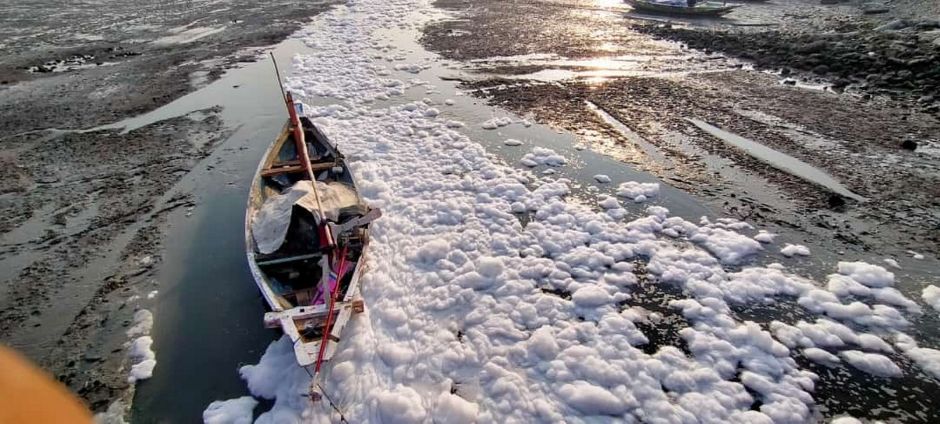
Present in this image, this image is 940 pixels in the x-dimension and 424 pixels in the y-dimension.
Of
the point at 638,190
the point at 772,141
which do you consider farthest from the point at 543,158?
the point at 772,141

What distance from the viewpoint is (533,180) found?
10.1 meters

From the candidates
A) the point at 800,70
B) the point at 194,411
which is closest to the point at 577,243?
the point at 194,411

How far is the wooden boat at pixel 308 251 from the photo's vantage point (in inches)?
218

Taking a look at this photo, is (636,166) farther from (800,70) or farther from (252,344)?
(800,70)

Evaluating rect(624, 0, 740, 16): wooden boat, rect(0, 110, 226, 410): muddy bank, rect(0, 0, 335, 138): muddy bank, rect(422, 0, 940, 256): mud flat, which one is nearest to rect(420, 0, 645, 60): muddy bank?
rect(422, 0, 940, 256): mud flat

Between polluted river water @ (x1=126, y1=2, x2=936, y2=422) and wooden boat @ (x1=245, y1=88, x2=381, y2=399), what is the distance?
2.40 ft

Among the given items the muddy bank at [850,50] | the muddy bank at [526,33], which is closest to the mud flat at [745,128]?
the muddy bank at [526,33]

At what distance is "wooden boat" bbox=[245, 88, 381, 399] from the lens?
5539 millimetres

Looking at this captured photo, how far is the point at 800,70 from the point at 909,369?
13.6 meters

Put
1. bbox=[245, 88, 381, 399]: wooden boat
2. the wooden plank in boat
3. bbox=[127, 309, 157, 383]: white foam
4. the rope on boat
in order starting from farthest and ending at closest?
the wooden plank in boat → bbox=[127, 309, 157, 383]: white foam → bbox=[245, 88, 381, 399]: wooden boat → the rope on boat

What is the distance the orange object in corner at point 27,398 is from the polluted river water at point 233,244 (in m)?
4.42

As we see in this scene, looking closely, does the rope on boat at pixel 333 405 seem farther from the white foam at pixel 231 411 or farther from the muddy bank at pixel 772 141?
the muddy bank at pixel 772 141

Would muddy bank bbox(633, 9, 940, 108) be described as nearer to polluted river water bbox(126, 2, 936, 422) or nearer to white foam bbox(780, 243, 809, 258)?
white foam bbox(780, 243, 809, 258)

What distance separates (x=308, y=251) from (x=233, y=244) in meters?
2.09
